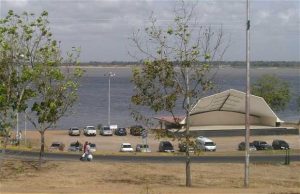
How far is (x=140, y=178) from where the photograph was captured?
1029 inches

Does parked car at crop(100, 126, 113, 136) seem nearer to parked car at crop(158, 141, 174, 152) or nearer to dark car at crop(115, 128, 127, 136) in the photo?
dark car at crop(115, 128, 127, 136)

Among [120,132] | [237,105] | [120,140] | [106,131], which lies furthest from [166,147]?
[106,131]

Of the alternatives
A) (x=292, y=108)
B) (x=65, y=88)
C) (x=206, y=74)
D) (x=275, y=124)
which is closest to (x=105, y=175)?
(x=65, y=88)

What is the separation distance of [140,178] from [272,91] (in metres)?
68.5

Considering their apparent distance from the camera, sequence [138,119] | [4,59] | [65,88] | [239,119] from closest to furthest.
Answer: [4,59] < [138,119] < [65,88] < [239,119]

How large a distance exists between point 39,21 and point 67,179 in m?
6.87

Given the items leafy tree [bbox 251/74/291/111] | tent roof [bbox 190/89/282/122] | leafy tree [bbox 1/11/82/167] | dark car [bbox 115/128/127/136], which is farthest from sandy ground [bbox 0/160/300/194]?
leafy tree [bbox 251/74/291/111]

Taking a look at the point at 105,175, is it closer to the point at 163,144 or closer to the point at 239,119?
the point at 163,144

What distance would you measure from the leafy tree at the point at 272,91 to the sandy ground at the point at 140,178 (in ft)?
187

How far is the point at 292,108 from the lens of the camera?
14575 cm

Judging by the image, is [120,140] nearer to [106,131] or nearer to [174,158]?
[106,131]

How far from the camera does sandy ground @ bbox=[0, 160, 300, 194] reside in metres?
21.5

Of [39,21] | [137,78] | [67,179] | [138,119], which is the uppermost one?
[39,21]

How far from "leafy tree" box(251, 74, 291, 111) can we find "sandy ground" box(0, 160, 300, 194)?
187 ft
